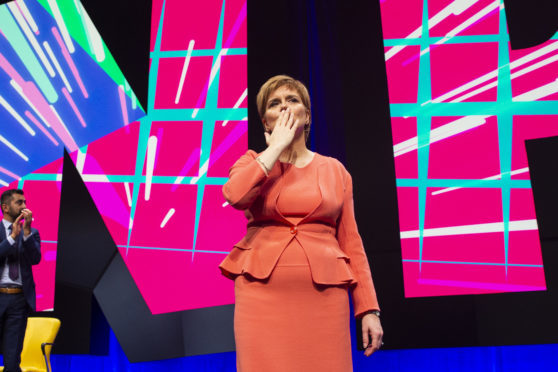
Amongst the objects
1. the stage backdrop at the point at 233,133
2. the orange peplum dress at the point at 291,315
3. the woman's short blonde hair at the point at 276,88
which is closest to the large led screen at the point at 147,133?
the stage backdrop at the point at 233,133

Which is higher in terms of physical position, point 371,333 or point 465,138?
point 465,138

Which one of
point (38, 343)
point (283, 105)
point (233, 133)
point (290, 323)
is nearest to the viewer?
point (290, 323)

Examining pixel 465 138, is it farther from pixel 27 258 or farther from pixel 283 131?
pixel 27 258

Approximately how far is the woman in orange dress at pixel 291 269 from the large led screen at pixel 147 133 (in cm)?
215

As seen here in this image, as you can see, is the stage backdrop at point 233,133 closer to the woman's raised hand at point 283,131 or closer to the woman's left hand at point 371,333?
the woman's left hand at point 371,333

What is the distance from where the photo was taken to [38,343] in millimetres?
3561

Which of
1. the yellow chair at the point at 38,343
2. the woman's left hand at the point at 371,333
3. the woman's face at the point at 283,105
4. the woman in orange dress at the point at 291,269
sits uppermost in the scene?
the woman's face at the point at 283,105

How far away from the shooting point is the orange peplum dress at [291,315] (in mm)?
1271

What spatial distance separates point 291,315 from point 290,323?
19 millimetres

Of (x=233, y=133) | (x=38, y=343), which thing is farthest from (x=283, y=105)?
(x=38, y=343)

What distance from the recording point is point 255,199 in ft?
4.49

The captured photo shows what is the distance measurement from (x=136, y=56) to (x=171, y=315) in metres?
1.84

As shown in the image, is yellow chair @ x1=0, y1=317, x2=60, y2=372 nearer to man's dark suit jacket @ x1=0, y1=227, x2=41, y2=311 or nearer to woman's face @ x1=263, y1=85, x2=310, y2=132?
man's dark suit jacket @ x1=0, y1=227, x2=41, y2=311

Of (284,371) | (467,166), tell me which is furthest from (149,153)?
(284,371)
